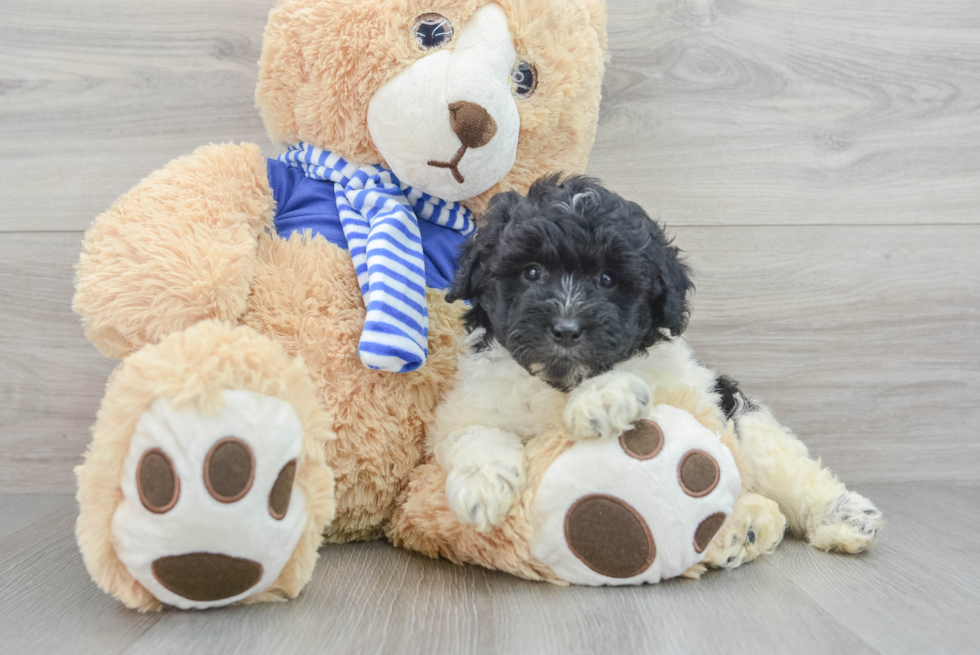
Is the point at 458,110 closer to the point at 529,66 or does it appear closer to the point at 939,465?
the point at 529,66

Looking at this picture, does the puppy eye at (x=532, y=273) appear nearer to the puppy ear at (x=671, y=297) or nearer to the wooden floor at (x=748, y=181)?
the puppy ear at (x=671, y=297)

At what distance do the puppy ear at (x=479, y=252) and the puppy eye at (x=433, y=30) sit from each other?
0.37 m

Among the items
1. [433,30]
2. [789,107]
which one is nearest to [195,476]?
[433,30]

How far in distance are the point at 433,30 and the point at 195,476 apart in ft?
3.35

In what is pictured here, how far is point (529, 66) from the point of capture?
1587mm

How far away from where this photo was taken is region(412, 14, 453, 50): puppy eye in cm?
149

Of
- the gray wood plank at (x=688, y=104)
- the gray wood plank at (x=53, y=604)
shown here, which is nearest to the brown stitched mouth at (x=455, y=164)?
the gray wood plank at (x=688, y=104)

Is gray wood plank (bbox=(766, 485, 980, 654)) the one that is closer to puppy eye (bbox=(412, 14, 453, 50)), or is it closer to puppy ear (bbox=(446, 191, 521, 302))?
puppy ear (bbox=(446, 191, 521, 302))

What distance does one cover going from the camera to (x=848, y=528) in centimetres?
152

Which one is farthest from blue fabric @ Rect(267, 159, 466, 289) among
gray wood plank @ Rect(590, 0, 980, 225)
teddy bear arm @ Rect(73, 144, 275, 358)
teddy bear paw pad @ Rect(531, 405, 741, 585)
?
gray wood plank @ Rect(590, 0, 980, 225)

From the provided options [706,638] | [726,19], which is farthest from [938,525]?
[726,19]

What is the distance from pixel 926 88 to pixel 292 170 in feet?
6.31

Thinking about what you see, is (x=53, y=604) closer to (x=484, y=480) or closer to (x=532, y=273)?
(x=484, y=480)

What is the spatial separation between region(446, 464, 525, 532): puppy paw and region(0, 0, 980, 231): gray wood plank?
119 centimetres
